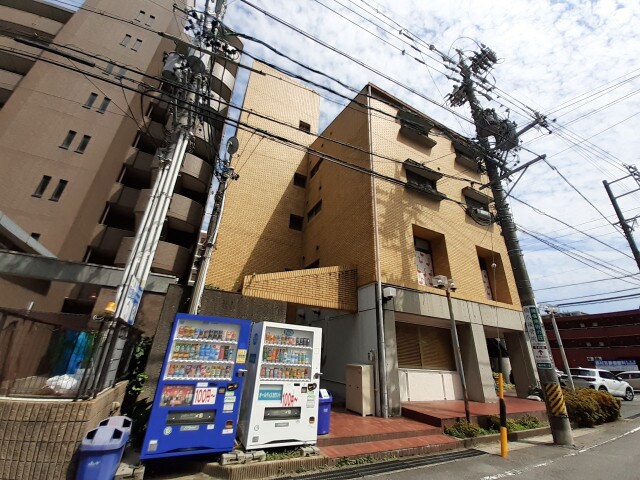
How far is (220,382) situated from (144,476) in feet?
5.58

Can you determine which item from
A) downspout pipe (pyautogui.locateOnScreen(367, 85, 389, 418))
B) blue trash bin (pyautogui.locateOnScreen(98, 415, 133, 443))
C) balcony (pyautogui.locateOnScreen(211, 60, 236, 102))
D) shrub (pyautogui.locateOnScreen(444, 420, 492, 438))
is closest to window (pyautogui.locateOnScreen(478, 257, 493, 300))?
downspout pipe (pyautogui.locateOnScreen(367, 85, 389, 418))

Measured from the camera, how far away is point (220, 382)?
5.32m

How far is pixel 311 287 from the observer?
10.4 metres

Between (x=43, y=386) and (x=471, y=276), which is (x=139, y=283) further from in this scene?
(x=471, y=276)

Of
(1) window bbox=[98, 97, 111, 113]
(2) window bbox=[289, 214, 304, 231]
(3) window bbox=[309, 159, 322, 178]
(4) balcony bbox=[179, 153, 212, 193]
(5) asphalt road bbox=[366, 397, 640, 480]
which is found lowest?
(5) asphalt road bbox=[366, 397, 640, 480]

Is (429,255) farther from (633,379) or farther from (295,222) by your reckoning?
(633,379)

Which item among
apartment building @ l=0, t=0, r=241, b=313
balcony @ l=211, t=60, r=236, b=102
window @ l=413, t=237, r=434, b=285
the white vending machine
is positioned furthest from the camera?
balcony @ l=211, t=60, r=236, b=102

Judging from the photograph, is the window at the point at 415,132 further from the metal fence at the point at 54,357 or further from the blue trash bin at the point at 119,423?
the blue trash bin at the point at 119,423

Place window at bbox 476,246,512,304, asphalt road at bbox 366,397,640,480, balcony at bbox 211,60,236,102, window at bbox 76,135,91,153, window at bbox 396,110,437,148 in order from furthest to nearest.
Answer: balcony at bbox 211,60,236,102 < window at bbox 76,135,91,153 < window at bbox 476,246,512,304 < window at bbox 396,110,437,148 < asphalt road at bbox 366,397,640,480

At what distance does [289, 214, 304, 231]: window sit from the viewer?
1759 centimetres

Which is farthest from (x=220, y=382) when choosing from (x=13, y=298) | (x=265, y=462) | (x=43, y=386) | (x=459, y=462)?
(x=13, y=298)

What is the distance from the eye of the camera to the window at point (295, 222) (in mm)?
17594

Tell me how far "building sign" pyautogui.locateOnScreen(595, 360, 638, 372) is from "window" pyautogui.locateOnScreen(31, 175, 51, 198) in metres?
48.3

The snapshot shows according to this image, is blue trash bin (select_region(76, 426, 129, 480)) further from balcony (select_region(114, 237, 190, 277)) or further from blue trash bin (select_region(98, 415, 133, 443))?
balcony (select_region(114, 237, 190, 277))
